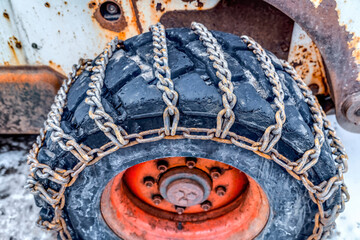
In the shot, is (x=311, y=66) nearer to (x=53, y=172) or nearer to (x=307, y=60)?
(x=307, y=60)

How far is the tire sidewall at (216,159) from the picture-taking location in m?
1.29

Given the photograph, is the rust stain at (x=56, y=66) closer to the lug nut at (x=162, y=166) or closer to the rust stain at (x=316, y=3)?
the lug nut at (x=162, y=166)

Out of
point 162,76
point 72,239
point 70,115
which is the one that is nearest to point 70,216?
point 72,239

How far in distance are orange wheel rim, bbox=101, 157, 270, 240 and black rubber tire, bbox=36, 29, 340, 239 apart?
0.15 meters

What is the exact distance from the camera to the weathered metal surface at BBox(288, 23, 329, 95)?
176 centimetres

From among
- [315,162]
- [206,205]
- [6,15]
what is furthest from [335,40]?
[6,15]

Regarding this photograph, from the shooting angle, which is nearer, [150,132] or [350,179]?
[150,132]

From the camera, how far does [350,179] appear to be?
7.38 ft

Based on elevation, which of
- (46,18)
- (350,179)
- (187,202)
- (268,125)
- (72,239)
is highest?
(46,18)

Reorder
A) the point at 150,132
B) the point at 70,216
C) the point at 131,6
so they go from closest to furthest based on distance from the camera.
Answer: the point at 150,132 → the point at 70,216 → the point at 131,6

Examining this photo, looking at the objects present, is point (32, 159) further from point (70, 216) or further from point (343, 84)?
point (343, 84)

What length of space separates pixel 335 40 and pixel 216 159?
73 centimetres

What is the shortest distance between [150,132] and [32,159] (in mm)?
489

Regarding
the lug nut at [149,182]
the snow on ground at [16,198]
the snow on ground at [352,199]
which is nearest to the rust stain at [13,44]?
the snow on ground at [16,198]
